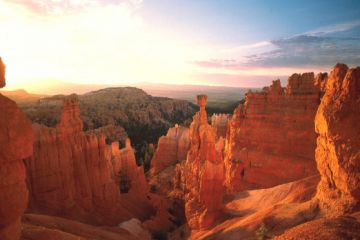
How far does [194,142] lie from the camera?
68.5 feet

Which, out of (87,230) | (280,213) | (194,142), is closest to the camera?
(280,213)

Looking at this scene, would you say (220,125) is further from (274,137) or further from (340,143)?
(340,143)

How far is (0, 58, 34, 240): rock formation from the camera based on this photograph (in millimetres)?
7785

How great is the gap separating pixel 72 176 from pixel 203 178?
868 cm

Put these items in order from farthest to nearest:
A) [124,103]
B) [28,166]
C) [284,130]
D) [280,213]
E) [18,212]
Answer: [124,103] → [284,130] → [28,166] → [280,213] → [18,212]

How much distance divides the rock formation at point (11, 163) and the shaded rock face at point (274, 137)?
826 inches

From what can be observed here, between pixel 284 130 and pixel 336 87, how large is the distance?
13.3 metres

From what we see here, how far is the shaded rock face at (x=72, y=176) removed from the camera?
18906mm

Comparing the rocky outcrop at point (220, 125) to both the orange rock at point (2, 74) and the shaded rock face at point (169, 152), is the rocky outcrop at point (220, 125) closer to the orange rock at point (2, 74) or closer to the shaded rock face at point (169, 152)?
the shaded rock face at point (169, 152)

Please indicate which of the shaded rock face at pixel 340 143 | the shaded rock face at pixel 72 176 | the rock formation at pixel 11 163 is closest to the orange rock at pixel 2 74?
the rock formation at pixel 11 163

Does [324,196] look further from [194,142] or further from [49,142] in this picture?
[49,142]

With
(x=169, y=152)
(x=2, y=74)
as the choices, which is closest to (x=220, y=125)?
(x=169, y=152)

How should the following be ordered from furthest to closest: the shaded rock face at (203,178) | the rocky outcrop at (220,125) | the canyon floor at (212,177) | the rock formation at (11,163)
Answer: the rocky outcrop at (220,125) → the shaded rock face at (203,178) → the canyon floor at (212,177) → the rock formation at (11,163)

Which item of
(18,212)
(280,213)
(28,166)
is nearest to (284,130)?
(280,213)
